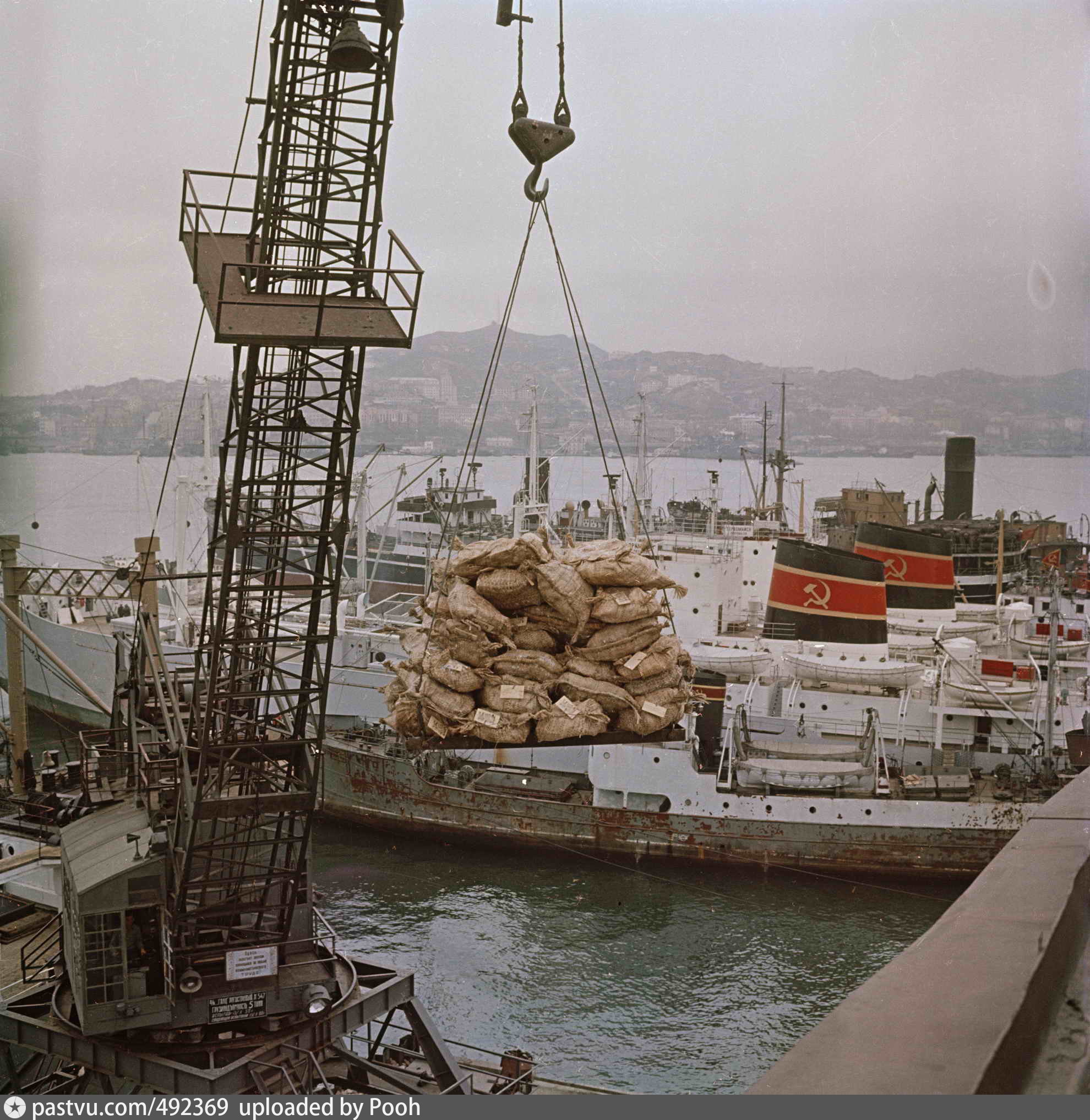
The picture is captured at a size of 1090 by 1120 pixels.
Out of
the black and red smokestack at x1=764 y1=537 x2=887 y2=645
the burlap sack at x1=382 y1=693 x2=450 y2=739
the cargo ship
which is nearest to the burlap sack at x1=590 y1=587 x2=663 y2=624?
the burlap sack at x1=382 y1=693 x2=450 y2=739

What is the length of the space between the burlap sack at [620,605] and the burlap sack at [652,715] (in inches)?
31.2

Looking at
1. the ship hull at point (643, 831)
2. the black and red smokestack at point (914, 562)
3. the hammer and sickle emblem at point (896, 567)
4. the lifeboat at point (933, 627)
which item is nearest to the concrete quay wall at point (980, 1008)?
the ship hull at point (643, 831)

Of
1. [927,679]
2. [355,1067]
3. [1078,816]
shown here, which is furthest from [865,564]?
[1078,816]

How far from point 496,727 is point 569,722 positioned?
2.16ft

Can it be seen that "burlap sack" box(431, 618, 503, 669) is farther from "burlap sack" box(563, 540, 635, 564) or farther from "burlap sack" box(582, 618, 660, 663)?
"burlap sack" box(563, 540, 635, 564)

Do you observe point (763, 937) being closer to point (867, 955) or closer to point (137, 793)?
point (867, 955)

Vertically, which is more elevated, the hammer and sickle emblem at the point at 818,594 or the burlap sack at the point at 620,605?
the burlap sack at the point at 620,605

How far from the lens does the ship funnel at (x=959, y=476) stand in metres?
42.3

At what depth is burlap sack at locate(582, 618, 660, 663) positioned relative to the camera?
10602 millimetres

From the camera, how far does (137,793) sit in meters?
11.4

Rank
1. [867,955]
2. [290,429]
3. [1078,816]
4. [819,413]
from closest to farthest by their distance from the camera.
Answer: [1078,816] → [290,429] → [867,955] → [819,413]

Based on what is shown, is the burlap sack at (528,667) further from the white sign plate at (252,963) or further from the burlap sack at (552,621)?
the white sign plate at (252,963)

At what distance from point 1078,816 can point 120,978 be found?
9572mm

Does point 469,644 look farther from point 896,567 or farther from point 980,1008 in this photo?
point 896,567
